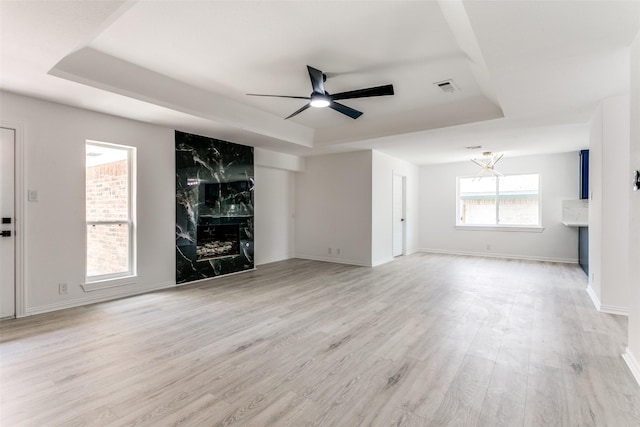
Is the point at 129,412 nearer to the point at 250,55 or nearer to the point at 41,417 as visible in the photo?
the point at 41,417

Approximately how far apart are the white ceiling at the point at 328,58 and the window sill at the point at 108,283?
2.24m

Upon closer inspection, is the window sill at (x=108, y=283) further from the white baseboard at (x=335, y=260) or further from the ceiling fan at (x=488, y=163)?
the ceiling fan at (x=488, y=163)

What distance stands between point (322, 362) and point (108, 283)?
333 centimetres

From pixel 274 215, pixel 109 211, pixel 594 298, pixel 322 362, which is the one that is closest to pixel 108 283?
pixel 109 211

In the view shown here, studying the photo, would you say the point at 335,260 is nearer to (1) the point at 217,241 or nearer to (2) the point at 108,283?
(1) the point at 217,241

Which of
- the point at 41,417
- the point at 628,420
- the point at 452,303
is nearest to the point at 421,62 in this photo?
the point at 452,303

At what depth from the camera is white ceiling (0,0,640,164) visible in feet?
6.98

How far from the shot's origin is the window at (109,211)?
4082 millimetres

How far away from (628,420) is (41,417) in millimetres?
3372

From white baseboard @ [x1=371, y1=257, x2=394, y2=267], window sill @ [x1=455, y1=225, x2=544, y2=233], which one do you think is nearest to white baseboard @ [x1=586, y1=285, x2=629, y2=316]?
white baseboard @ [x1=371, y1=257, x2=394, y2=267]

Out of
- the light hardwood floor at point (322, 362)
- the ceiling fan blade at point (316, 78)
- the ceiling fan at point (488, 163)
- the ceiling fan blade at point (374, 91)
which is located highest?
the ceiling fan blade at point (316, 78)

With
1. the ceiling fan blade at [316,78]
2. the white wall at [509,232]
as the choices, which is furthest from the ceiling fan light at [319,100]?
the white wall at [509,232]

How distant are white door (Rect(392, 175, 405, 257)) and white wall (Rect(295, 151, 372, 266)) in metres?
1.28

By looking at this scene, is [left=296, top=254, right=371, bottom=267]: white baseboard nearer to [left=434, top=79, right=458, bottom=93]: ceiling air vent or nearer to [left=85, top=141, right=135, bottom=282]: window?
[left=434, top=79, right=458, bottom=93]: ceiling air vent
